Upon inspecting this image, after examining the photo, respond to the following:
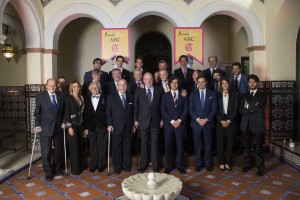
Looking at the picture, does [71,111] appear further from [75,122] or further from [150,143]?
[150,143]

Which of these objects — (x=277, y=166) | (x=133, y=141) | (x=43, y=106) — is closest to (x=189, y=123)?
(x=133, y=141)

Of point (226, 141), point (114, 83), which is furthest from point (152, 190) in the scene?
point (114, 83)

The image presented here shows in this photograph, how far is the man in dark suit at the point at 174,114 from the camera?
16.4ft

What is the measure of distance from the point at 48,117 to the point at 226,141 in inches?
120

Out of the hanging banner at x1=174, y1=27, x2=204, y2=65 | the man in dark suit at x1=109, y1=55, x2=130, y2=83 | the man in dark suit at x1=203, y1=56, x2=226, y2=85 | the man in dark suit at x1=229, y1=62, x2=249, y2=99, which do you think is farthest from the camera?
the hanging banner at x1=174, y1=27, x2=204, y2=65

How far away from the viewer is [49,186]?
4656 millimetres

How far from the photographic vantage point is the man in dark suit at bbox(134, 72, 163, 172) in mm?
5020

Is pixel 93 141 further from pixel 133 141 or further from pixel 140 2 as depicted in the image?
pixel 140 2

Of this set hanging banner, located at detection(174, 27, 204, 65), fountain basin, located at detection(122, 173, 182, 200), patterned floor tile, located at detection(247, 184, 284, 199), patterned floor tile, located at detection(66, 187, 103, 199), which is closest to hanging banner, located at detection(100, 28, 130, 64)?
hanging banner, located at detection(174, 27, 204, 65)

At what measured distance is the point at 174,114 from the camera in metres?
5.03

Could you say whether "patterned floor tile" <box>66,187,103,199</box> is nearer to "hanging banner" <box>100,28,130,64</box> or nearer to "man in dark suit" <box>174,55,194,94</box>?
"man in dark suit" <box>174,55,194,94</box>

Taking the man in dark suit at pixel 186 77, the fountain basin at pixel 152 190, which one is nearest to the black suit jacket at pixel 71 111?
the fountain basin at pixel 152 190

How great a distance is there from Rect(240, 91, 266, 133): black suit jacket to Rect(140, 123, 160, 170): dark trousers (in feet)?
4.94

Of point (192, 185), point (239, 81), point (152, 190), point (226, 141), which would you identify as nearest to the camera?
point (152, 190)
